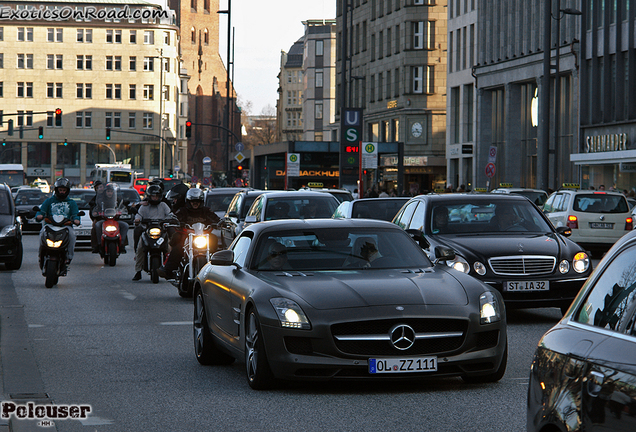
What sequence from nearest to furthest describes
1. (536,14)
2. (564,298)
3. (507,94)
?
(564,298)
(536,14)
(507,94)

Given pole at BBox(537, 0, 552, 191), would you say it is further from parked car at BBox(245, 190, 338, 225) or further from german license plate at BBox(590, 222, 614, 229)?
parked car at BBox(245, 190, 338, 225)

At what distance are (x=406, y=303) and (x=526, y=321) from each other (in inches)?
212

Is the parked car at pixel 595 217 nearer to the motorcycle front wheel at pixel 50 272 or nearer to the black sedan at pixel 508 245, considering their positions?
the black sedan at pixel 508 245

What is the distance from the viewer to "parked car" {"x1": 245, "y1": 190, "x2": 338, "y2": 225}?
767 inches

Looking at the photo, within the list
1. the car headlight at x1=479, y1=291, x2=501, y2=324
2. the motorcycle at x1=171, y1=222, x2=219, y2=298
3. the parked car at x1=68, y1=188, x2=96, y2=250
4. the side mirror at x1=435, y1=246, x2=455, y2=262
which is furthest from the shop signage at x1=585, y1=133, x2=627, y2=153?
the car headlight at x1=479, y1=291, x2=501, y2=324

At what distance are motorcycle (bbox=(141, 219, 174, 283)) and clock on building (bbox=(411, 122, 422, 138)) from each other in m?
60.0

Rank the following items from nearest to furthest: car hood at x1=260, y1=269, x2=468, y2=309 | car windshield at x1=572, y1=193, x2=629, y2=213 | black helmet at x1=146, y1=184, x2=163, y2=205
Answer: car hood at x1=260, y1=269, x2=468, y2=309
black helmet at x1=146, y1=184, x2=163, y2=205
car windshield at x1=572, y1=193, x2=629, y2=213

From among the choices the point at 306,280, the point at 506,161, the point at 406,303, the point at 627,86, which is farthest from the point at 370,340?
the point at 506,161

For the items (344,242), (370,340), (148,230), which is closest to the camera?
(370,340)

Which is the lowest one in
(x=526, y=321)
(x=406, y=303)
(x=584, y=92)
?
(x=526, y=321)

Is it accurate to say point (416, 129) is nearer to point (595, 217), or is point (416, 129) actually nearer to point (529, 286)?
point (595, 217)

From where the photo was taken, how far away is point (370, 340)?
290 inches

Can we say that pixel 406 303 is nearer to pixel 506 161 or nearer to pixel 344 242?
pixel 344 242

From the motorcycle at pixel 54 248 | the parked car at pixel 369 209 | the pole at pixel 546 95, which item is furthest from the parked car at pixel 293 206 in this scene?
the pole at pixel 546 95
